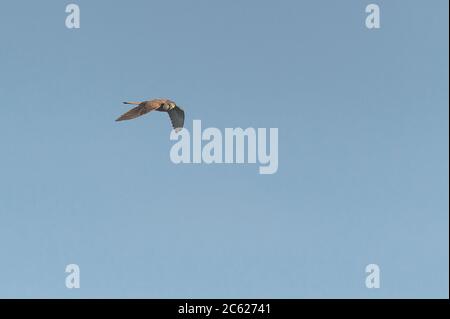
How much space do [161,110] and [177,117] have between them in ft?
2.46

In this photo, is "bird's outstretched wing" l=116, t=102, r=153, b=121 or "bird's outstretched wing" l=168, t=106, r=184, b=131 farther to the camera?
"bird's outstretched wing" l=168, t=106, r=184, b=131

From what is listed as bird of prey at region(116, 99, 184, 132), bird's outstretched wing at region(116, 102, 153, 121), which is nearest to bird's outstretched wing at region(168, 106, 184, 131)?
bird of prey at region(116, 99, 184, 132)

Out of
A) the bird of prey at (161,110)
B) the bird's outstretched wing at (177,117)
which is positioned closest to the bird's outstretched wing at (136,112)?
the bird of prey at (161,110)

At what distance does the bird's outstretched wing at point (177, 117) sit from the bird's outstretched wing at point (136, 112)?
137 centimetres

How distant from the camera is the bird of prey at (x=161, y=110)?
82.8ft

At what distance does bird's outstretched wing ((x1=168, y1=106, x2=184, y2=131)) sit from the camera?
27047 millimetres

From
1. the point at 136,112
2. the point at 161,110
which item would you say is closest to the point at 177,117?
the point at 161,110

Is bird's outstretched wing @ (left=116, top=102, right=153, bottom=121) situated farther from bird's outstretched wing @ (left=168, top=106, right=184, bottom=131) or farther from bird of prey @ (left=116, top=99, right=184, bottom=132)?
bird's outstretched wing @ (left=168, top=106, right=184, bottom=131)

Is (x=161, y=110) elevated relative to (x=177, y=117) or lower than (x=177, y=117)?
elevated

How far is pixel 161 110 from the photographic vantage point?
26.8 meters

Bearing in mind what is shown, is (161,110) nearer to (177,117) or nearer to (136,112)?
(177,117)

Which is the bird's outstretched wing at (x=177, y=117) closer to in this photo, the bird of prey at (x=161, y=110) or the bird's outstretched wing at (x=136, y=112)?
the bird of prey at (x=161, y=110)

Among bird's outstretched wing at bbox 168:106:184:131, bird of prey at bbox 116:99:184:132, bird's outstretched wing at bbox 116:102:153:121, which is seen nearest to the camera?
bird's outstretched wing at bbox 116:102:153:121
